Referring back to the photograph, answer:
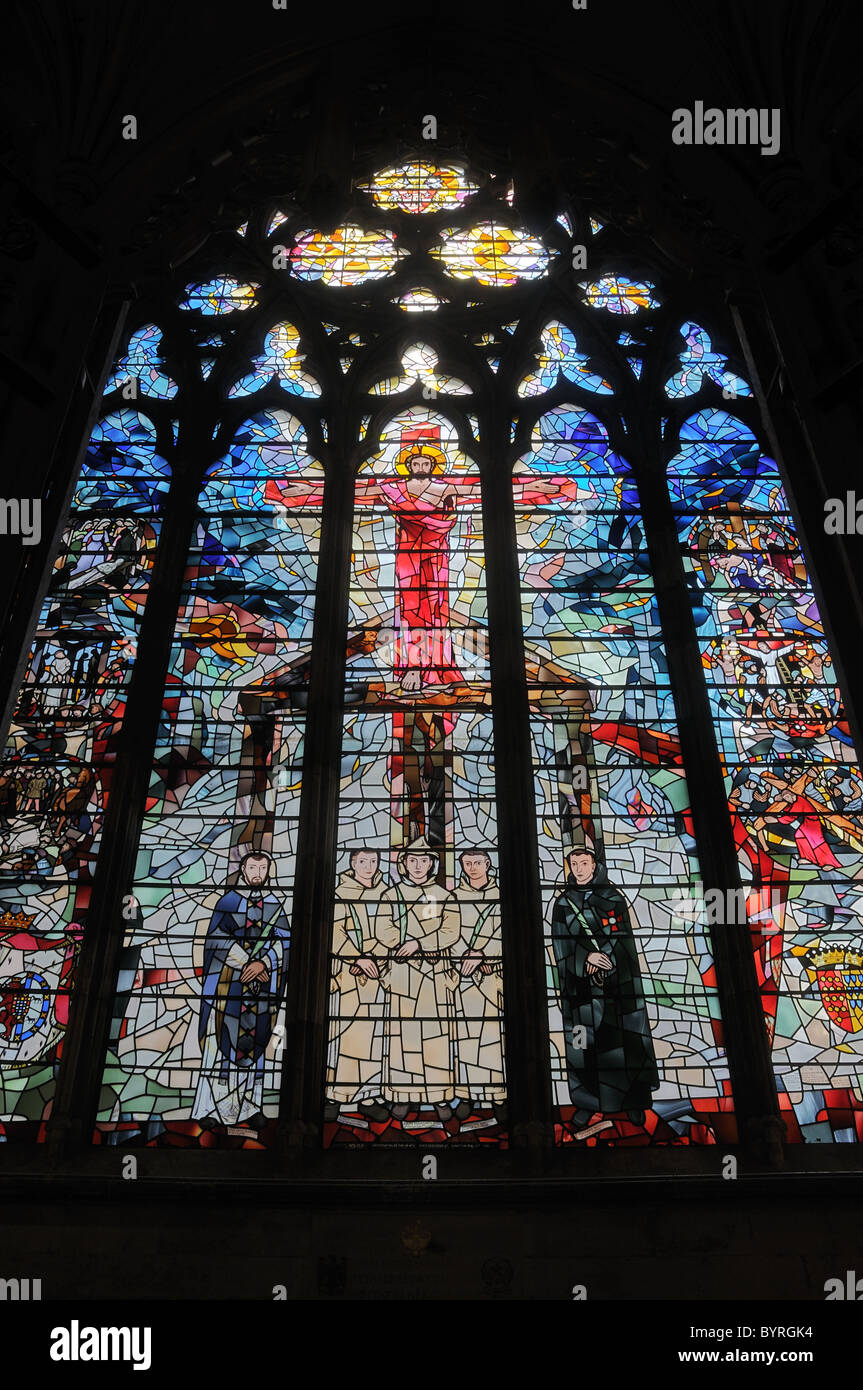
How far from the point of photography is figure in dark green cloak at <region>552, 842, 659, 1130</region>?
216 inches

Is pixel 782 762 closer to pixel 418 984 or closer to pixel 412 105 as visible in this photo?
pixel 418 984

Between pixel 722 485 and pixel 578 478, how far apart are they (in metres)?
0.89

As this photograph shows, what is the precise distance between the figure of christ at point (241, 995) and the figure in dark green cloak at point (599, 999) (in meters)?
1.31

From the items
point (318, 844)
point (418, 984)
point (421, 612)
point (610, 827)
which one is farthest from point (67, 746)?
point (610, 827)

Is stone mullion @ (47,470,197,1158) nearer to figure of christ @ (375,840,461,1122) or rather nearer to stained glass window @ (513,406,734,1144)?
figure of christ @ (375,840,461,1122)

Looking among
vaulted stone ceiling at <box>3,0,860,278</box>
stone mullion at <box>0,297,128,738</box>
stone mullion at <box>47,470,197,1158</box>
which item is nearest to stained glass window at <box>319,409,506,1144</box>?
stone mullion at <box>47,470,197,1158</box>

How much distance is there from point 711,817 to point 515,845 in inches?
39.0

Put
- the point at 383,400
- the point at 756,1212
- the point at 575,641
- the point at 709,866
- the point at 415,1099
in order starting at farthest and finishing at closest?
the point at 383,400 < the point at 575,641 < the point at 709,866 < the point at 415,1099 < the point at 756,1212

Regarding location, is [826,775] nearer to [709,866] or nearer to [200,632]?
[709,866]

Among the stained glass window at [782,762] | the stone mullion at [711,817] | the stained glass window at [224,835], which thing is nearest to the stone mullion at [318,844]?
the stained glass window at [224,835]
